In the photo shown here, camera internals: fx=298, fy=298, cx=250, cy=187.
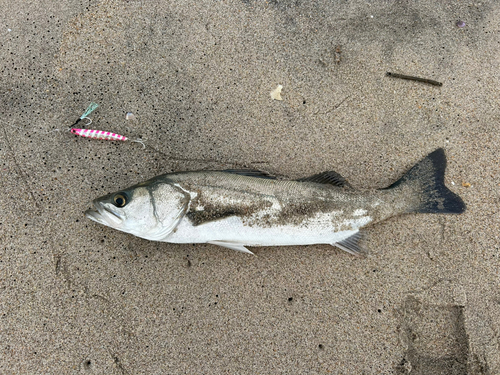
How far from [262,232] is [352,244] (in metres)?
1.08

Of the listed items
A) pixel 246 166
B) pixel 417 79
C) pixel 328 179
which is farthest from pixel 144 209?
pixel 417 79

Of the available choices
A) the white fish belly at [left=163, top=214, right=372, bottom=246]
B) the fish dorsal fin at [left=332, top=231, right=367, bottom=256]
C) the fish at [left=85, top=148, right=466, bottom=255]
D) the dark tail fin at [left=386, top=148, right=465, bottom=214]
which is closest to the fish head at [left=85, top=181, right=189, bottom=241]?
the fish at [left=85, top=148, right=466, bottom=255]

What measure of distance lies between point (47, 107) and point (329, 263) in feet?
13.1

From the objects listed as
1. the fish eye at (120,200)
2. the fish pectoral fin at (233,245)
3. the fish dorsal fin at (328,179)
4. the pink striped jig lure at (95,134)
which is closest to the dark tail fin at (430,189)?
the fish dorsal fin at (328,179)

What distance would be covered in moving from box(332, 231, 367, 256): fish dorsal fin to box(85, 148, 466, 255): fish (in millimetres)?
14

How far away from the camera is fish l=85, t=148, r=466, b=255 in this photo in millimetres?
3148

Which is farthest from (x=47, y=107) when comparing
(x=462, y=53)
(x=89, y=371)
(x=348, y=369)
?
(x=462, y=53)

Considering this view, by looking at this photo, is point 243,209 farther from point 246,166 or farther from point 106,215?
point 106,215

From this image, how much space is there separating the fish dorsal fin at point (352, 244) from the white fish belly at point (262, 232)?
134 mm

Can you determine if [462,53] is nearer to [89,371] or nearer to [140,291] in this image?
[140,291]

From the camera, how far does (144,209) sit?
10.3 feet

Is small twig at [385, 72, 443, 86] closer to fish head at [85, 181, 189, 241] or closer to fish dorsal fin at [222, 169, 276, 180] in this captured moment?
fish dorsal fin at [222, 169, 276, 180]

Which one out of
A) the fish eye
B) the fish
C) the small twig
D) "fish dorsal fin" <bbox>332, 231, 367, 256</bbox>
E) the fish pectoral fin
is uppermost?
the small twig

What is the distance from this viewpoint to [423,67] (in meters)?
3.90
